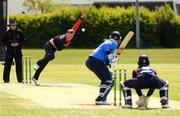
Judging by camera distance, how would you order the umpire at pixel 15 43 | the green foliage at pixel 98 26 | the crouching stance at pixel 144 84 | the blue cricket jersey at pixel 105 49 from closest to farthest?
the crouching stance at pixel 144 84, the blue cricket jersey at pixel 105 49, the umpire at pixel 15 43, the green foliage at pixel 98 26

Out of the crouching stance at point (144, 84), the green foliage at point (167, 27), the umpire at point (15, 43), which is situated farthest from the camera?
the green foliage at point (167, 27)

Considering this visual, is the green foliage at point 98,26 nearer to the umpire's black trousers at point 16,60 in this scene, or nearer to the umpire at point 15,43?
the umpire's black trousers at point 16,60

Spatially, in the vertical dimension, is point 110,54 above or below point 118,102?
above

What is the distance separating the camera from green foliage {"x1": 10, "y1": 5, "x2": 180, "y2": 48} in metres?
74.6

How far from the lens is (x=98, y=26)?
75.1 m

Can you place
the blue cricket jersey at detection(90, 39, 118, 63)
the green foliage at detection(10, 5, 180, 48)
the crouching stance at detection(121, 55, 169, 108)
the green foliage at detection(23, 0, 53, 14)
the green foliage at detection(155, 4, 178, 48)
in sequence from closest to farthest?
the crouching stance at detection(121, 55, 169, 108) → the blue cricket jersey at detection(90, 39, 118, 63) → the green foliage at detection(10, 5, 180, 48) → the green foliage at detection(155, 4, 178, 48) → the green foliage at detection(23, 0, 53, 14)

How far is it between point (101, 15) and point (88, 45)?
365cm

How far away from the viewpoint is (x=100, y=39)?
74500 millimetres

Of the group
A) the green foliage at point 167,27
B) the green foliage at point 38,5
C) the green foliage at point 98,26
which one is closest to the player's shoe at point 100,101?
the green foliage at point 98,26

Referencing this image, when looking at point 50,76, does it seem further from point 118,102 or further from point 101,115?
point 101,115

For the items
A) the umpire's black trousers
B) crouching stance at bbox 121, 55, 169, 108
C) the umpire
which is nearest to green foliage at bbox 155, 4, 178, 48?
the umpire's black trousers

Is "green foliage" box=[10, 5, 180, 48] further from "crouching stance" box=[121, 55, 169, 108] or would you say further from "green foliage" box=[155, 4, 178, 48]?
"crouching stance" box=[121, 55, 169, 108]

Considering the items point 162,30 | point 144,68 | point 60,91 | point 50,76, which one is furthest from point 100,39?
point 144,68

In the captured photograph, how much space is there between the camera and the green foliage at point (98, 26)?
74625 mm
